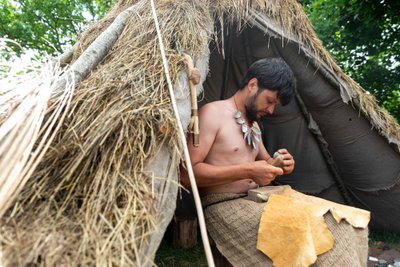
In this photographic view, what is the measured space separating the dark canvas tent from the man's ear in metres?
0.33

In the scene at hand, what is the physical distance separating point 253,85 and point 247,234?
3.44ft

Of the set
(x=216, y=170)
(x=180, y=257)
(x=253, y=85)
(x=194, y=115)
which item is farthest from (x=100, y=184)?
(x=180, y=257)

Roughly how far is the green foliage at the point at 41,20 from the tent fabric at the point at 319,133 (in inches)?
335

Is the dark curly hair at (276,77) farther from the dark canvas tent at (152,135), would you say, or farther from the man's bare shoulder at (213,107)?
the dark canvas tent at (152,135)

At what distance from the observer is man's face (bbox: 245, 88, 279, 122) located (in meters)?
2.47

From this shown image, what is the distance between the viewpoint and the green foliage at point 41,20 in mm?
11039

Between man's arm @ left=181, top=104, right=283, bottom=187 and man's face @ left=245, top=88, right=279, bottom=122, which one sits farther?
man's face @ left=245, top=88, right=279, bottom=122

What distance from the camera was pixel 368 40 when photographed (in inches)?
242

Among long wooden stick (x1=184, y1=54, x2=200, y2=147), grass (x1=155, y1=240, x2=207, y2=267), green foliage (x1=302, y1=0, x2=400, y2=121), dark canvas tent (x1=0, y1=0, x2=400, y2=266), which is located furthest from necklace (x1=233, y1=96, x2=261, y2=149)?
green foliage (x1=302, y1=0, x2=400, y2=121)

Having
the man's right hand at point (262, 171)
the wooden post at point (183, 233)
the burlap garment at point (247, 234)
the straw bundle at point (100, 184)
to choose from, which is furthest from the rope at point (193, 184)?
the wooden post at point (183, 233)

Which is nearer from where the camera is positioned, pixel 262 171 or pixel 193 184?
pixel 193 184

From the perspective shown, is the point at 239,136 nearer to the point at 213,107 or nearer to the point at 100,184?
the point at 213,107

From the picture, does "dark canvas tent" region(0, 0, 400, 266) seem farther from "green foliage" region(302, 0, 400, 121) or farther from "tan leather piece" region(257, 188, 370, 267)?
"green foliage" region(302, 0, 400, 121)

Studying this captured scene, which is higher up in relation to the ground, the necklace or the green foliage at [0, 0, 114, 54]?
the green foliage at [0, 0, 114, 54]
